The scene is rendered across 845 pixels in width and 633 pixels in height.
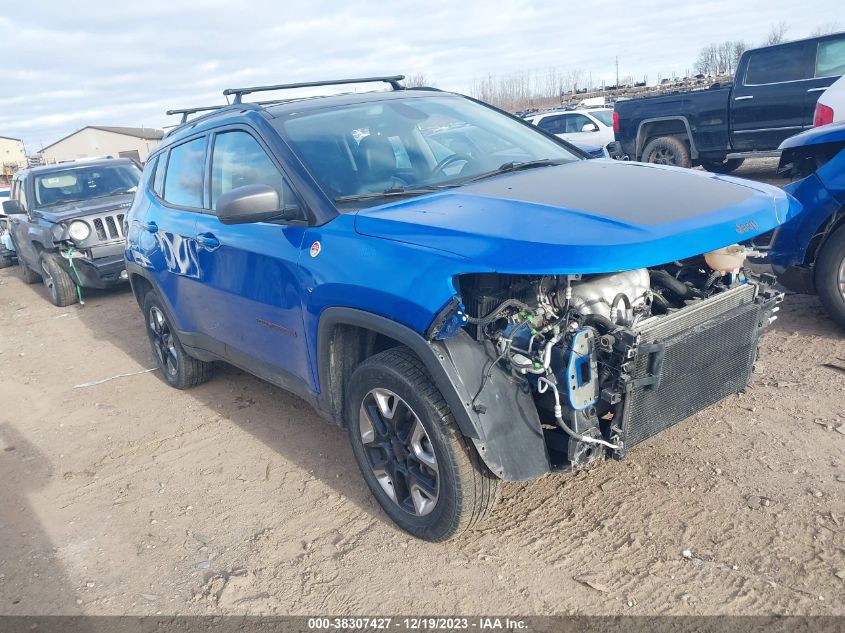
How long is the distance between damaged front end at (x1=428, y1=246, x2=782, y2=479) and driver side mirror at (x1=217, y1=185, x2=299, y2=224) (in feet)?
3.40

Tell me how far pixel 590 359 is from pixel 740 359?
89 cm

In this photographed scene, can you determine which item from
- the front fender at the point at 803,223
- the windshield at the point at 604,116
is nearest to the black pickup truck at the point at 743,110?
the windshield at the point at 604,116

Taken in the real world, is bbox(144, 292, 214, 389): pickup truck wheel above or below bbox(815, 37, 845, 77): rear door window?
below

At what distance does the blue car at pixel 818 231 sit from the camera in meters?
4.26

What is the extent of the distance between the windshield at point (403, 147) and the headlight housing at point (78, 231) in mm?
6405

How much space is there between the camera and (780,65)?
10.5 m

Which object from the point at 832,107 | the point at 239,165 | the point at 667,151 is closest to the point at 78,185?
the point at 239,165

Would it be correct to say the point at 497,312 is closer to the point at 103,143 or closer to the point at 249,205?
the point at 249,205

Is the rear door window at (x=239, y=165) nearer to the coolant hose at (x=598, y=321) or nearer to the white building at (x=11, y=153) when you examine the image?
the coolant hose at (x=598, y=321)

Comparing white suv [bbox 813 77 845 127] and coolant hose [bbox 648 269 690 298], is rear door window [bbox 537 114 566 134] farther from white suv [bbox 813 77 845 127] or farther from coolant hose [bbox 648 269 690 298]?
coolant hose [bbox 648 269 690 298]

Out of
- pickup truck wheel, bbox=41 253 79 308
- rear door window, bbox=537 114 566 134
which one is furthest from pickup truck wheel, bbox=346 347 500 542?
rear door window, bbox=537 114 566 134

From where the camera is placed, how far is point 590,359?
98.1 inches

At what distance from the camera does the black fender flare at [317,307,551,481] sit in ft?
8.38

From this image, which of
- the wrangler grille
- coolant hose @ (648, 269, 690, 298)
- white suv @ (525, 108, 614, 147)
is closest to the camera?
coolant hose @ (648, 269, 690, 298)
